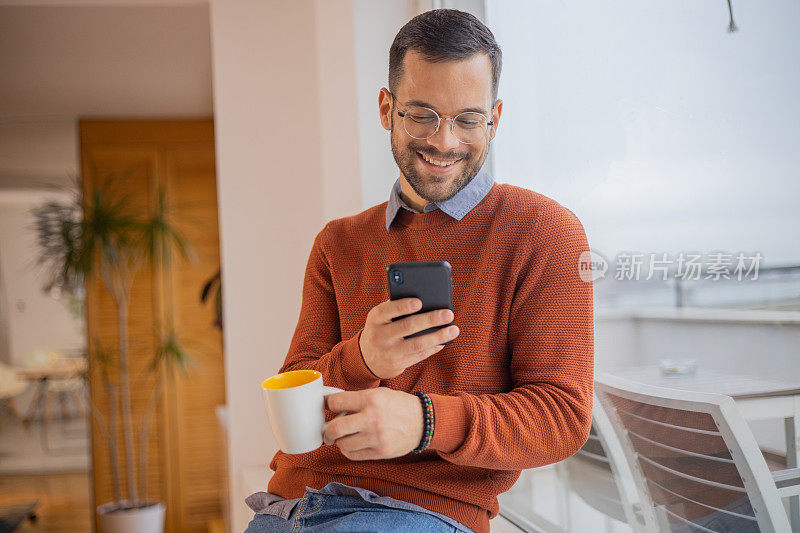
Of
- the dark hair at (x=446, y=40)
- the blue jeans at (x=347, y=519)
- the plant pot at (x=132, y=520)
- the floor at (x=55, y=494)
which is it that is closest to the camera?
the blue jeans at (x=347, y=519)

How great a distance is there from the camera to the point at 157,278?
463 centimetres

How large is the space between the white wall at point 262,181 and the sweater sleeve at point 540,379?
1522 millimetres

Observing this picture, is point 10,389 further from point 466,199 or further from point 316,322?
point 466,199

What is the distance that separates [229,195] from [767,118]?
1919mm

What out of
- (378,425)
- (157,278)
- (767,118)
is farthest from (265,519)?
(157,278)

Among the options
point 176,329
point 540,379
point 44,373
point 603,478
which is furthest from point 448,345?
point 44,373

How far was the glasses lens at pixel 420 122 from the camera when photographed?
1.13m

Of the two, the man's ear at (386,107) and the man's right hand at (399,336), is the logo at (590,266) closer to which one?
the man's right hand at (399,336)

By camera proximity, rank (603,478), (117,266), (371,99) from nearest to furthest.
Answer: (603,478) < (371,99) < (117,266)

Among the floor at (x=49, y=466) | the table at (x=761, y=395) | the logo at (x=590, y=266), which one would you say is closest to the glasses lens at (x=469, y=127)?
the logo at (x=590, y=266)

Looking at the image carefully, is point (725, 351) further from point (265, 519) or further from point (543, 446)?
point (265, 519)

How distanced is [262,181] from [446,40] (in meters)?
1.52

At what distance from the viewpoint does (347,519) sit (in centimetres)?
101

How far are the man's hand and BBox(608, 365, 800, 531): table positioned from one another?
48cm
